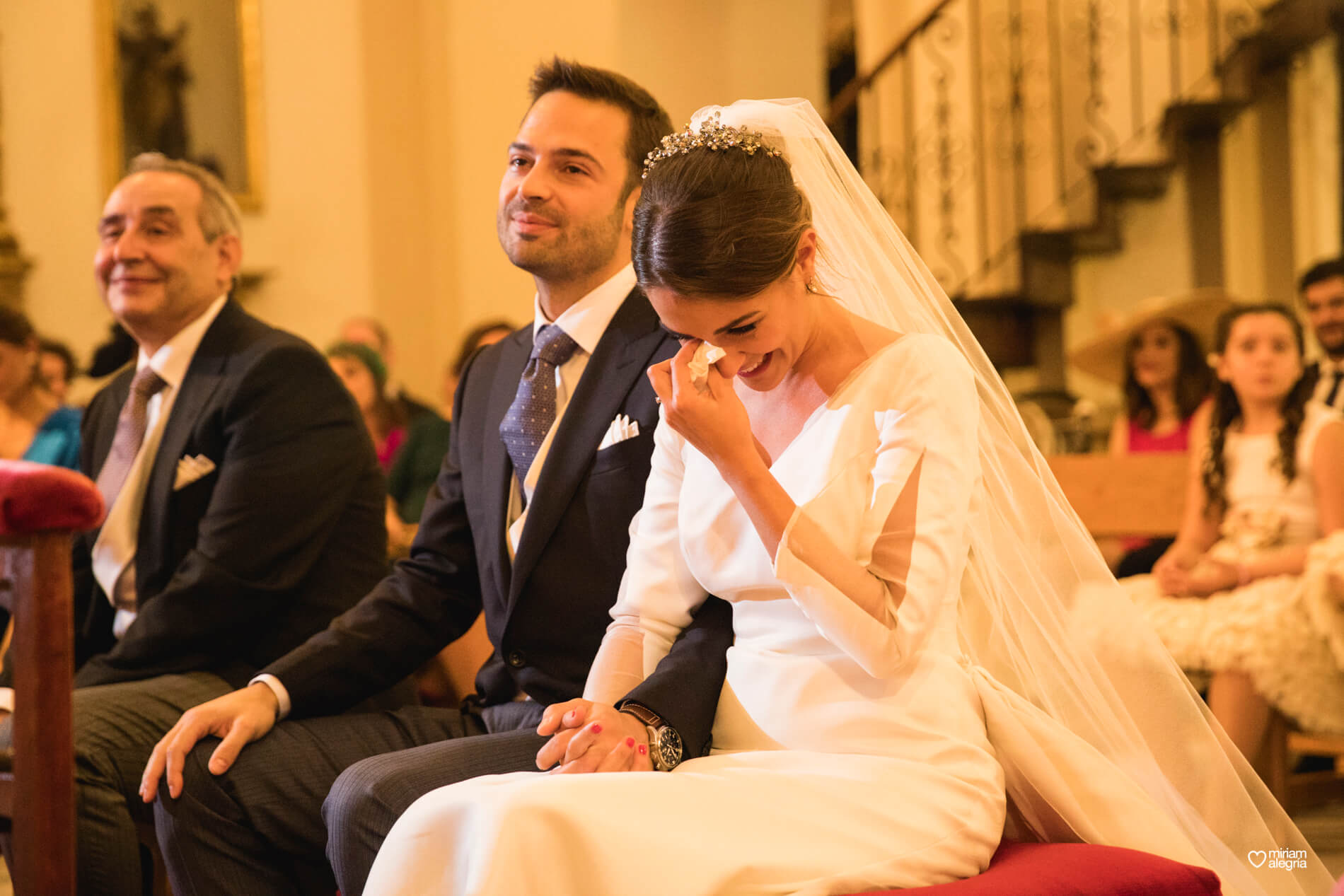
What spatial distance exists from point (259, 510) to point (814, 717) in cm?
136

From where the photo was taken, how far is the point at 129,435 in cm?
280

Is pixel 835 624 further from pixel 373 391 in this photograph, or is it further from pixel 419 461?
pixel 373 391

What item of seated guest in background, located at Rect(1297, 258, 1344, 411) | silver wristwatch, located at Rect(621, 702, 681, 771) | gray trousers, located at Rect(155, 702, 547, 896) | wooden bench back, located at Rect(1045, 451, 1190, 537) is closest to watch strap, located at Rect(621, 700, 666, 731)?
silver wristwatch, located at Rect(621, 702, 681, 771)

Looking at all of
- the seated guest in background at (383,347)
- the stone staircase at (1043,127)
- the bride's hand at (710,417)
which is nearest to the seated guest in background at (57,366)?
the seated guest in background at (383,347)

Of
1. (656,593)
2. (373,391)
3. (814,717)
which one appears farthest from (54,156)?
(814,717)

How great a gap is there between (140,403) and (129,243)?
1.14 feet

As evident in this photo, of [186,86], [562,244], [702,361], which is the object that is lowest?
[702,361]

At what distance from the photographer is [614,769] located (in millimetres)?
1665

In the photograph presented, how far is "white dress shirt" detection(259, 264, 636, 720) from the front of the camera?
220 centimetres

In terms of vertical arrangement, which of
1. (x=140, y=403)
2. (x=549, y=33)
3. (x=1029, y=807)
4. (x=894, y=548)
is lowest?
(x=1029, y=807)

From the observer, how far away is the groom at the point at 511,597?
73.7 inches

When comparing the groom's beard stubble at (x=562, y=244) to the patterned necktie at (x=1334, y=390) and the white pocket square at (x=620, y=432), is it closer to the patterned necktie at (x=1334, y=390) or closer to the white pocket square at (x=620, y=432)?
the white pocket square at (x=620, y=432)

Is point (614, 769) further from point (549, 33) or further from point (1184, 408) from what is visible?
point (549, 33)

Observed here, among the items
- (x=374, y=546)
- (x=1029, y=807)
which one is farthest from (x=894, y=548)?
(x=374, y=546)
